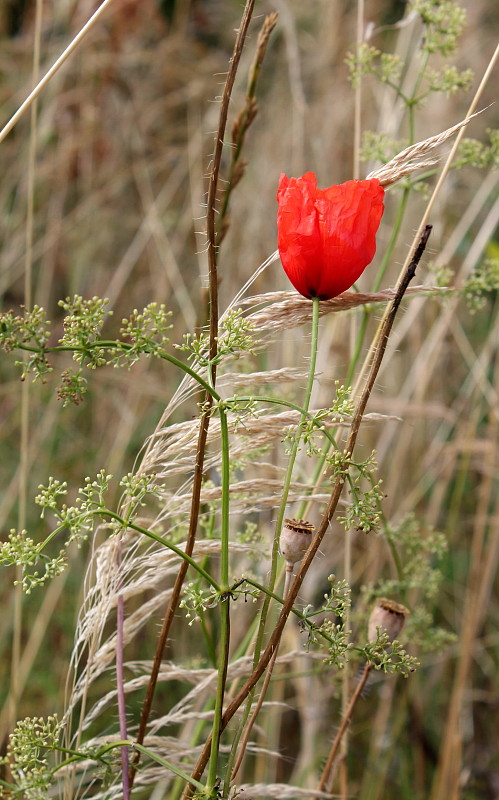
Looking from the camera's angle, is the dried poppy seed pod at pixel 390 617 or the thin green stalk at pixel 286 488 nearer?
the thin green stalk at pixel 286 488

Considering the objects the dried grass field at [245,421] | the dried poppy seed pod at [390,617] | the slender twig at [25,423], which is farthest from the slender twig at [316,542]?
the slender twig at [25,423]

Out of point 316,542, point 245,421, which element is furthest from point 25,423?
point 316,542

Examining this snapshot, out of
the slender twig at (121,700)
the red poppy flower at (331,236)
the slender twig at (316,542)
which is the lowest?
the slender twig at (121,700)

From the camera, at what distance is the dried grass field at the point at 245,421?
0.68m

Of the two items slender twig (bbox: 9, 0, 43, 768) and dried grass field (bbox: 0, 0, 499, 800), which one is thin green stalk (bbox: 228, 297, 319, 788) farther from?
slender twig (bbox: 9, 0, 43, 768)

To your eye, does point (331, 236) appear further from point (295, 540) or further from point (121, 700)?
point (121, 700)

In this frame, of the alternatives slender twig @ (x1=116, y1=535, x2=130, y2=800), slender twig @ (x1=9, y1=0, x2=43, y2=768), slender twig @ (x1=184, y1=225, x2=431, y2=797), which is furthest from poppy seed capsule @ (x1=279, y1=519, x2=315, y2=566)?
slender twig @ (x1=9, y1=0, x2=43, y2=768)

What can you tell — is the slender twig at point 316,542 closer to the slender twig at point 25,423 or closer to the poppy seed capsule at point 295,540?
the poppy seed capsule at point 295,540

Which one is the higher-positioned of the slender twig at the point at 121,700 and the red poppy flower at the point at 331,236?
the red poppy flower at the point at 331,236

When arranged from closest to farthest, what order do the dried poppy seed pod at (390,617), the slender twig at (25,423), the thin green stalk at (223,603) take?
the thin green stalk at (223,603) → the dried poppy seed pod at (390,617) → the slender twig at (25,423)

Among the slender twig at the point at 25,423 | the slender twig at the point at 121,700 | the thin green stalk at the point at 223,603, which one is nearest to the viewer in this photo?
the thin green stalk at the point at 223,603

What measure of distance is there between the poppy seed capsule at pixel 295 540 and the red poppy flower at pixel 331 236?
7.4 inches

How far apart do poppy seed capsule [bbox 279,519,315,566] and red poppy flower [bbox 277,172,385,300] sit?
0.61 ft

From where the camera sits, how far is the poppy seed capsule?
653mm
